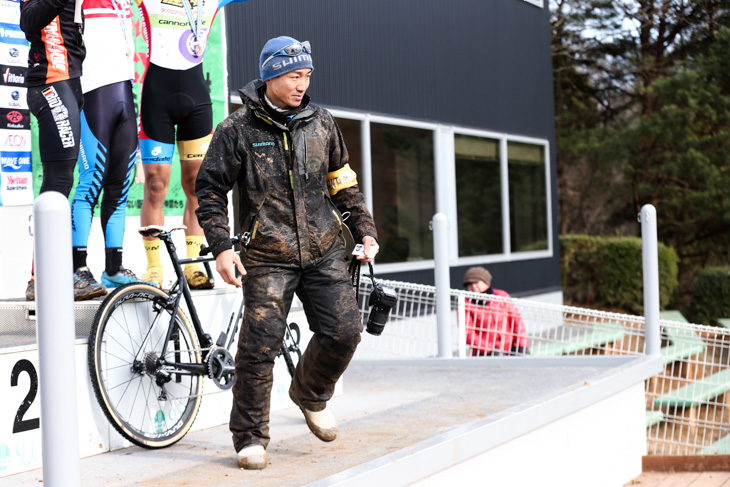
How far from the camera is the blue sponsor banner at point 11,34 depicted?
5.45m

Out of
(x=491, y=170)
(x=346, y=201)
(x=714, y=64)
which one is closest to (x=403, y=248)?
(x=491, y=170)

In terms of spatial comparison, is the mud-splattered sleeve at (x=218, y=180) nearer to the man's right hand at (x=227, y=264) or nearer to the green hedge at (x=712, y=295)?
the man's right hand at (x=227, y=264)

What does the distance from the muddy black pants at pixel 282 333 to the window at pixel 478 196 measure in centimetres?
846

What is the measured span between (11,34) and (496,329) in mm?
4295

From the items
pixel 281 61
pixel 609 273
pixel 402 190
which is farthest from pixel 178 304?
pixel 609 273

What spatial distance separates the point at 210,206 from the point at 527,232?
11.0 meters

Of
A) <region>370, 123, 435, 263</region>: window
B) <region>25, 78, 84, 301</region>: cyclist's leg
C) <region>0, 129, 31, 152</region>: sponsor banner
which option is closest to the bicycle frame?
<region>25, 78, 84, 301</region>: cyclist's leg

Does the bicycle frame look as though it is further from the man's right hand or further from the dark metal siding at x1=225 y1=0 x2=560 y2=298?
the dark metal siding at x1=225 y1=0 x2=560 y2=298

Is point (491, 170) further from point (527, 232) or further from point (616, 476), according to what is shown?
point (616, 476)

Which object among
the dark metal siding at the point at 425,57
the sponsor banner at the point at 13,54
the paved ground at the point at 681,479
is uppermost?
the dark metal siding at the point at 425,57

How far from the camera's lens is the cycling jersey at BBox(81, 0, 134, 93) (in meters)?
4.88

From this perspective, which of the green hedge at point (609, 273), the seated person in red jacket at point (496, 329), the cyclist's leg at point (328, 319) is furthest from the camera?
the green hedge at point (609, 273)

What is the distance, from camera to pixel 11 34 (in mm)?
5484

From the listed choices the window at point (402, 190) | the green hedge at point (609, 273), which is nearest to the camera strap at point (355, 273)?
the window at point (402, 190)
